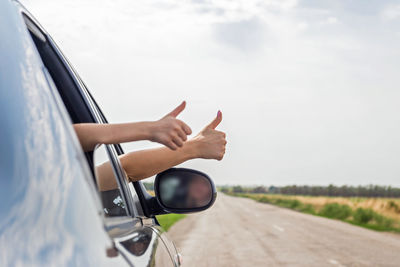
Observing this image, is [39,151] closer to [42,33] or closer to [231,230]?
[42,33]

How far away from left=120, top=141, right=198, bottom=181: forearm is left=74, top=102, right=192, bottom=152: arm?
0.56 meters

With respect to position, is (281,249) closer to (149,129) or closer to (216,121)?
(216,121)

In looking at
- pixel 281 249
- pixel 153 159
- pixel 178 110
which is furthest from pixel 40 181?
pixel 281 249

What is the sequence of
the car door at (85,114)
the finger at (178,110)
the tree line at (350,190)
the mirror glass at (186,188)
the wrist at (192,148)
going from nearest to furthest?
the finger at (178,110) < the car door at (85,114) < the wrist at (192,148) < the mirror glass at (186,188) < the tree line at (350,190)

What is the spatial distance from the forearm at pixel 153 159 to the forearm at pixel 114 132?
0.56 m

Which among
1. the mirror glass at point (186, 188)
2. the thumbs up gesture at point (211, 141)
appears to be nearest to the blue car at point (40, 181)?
the thumbs up gesture at point (211, 141)

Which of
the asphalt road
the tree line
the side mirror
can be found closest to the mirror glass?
the side mirror

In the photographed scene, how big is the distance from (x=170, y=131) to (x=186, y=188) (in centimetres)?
117

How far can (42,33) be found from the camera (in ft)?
6.41

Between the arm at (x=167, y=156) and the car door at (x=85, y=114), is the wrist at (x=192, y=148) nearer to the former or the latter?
the arm at (x=167, y=156)

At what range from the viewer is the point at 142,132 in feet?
4.78

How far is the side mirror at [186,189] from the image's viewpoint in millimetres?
2547

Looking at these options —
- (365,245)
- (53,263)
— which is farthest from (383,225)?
(53,263)

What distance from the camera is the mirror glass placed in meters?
2.54
